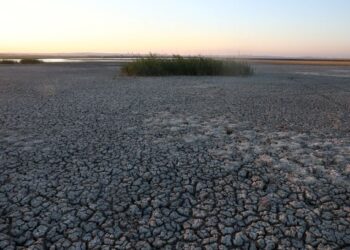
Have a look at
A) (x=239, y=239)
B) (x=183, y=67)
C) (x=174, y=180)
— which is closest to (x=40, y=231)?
(x=174, y=180)

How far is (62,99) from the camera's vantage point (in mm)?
8758

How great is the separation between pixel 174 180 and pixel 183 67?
46.2 ft

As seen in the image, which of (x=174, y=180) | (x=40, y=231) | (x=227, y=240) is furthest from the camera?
(x=174, y=180)

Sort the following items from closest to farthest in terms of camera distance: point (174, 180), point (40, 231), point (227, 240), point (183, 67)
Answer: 1. point (227, 240)
2. point (40, 231)
3. point (174, 180)
4. point (183, 67)

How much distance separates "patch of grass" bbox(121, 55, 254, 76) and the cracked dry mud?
10250 mm

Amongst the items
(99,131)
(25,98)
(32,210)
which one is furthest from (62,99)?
(32,210)

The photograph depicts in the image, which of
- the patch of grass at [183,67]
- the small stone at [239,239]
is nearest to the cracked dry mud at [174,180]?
the small stone at [239,239]

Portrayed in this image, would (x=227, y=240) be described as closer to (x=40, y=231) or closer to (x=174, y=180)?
(x=174, y=180)

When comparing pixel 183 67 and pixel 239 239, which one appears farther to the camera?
pixel 183 67

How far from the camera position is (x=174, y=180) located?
3535 mm

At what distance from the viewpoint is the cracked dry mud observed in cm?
255

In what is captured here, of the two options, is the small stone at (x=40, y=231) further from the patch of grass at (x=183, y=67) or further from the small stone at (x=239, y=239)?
the patch of grass at (x=183, y=67)

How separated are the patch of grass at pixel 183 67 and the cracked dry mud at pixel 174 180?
404 inches

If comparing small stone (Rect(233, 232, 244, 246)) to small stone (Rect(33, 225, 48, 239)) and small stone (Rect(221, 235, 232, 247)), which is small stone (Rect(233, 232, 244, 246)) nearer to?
small stone (Rect(221, 235, 232, 247))
